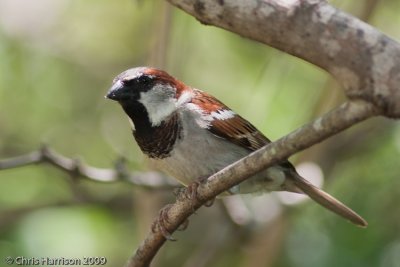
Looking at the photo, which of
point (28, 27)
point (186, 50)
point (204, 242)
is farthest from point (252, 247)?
point (28, 27)

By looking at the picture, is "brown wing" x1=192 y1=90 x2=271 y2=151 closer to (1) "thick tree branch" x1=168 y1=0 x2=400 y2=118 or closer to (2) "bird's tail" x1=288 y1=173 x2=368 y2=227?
(2) "bird's tail" x1=288 y1=173 x2=368 y2=227

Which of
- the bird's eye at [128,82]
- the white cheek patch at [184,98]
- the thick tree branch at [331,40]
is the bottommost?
the white cheek patch at [184,98]

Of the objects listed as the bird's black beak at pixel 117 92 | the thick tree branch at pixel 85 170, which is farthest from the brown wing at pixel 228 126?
the thick tree branch at pixel 85 170

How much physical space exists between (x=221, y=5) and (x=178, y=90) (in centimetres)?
146

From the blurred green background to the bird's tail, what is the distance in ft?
2.88

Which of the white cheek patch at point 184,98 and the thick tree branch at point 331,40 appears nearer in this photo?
the thick tree branch at point 331,40

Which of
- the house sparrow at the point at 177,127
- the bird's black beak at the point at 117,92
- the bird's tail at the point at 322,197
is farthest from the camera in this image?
the bird's tail at the point at 322,197

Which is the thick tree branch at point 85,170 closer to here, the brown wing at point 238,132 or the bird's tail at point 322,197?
the brown wing at point 238,132

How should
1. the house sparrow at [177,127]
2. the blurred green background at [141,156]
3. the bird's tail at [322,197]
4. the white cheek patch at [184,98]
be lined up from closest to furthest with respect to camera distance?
the house sparrow at [177,127]
the white cheek patch at [184,98]
the bird's tail at [322,197]
the blurred green background at [141,156]

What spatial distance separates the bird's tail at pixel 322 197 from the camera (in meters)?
4.09

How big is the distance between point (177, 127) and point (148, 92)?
21 cm

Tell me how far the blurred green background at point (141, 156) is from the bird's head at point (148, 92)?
1.00 meters

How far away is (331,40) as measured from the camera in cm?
228

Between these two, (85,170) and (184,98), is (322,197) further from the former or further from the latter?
(85,170)
